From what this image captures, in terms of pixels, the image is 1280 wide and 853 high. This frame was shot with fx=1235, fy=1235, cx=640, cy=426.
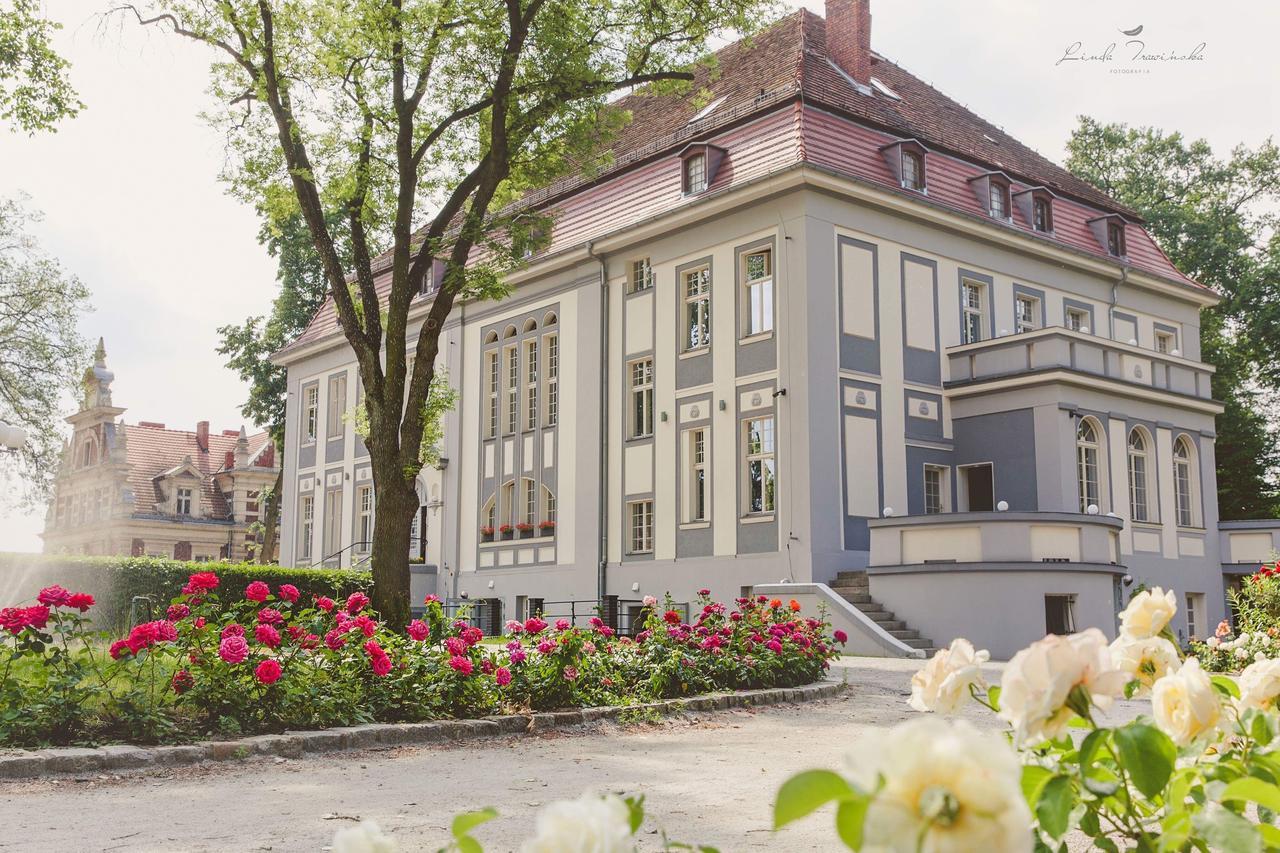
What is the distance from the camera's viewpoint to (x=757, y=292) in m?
22.8

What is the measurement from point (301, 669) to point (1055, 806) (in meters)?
7.88

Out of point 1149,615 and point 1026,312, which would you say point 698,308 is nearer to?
point 1026,312

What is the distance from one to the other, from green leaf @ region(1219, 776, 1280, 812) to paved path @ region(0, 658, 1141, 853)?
3010 millimetres

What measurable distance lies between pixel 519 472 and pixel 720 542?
22.8 feet

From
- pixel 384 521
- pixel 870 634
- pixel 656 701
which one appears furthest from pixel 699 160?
pixel 656 701

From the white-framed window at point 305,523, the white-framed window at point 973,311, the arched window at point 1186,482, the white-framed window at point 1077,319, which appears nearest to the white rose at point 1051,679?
the white-framed window at point 973,311

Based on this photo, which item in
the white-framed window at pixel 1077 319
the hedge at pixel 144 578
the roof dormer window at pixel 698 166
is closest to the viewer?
the roof dormer window at pixel 698 166

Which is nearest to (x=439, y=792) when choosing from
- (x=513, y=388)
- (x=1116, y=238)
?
(x=513, y=388)

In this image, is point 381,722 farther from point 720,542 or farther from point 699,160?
point 699,160

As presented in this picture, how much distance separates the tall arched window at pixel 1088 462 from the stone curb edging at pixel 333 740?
13157 millimetres

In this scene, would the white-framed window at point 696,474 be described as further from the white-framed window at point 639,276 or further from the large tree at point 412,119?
the large tree at point 412,119

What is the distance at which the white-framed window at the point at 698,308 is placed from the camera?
23594 millimetres

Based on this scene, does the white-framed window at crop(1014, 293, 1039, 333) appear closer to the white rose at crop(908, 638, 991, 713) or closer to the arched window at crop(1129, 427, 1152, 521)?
the arched window at crop(1129, 427, 1152, 521)

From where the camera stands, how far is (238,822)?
5.82m
